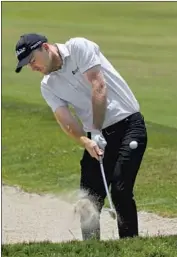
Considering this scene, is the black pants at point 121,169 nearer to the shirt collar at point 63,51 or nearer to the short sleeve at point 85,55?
the short sleeve at point 85,55

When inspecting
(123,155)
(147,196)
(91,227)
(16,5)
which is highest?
(123,155)

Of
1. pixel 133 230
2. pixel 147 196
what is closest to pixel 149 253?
pixel 133 230

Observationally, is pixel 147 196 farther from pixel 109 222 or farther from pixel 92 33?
pixel 92 33

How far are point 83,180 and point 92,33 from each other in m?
10.7

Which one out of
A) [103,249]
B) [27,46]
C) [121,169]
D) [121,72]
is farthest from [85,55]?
[121,72]

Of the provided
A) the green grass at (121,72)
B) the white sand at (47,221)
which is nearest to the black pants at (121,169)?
the white sand at (47,221)

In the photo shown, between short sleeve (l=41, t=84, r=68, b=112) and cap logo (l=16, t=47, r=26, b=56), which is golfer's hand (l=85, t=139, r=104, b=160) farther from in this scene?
cap logo (l=16, t=47, r=26, b=56)

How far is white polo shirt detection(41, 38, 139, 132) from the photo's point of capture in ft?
17.6

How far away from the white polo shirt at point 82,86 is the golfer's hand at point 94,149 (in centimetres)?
16

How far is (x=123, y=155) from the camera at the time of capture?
215 inches

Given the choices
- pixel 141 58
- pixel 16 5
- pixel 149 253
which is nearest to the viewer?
pixel 149 253

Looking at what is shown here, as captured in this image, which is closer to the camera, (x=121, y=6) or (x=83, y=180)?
(x=83, y=180)

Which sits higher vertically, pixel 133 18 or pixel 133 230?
pixel 133 230

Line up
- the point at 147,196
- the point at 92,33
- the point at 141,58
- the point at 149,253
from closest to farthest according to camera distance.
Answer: the point at 149,253
the point at 147,196
the point at 141,58
the point at 92,33
